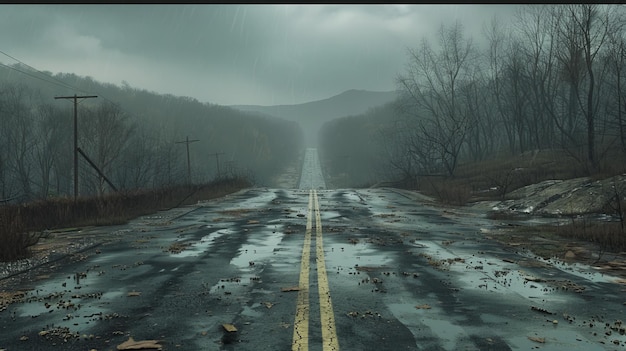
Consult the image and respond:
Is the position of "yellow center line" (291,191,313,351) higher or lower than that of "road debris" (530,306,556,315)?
higher

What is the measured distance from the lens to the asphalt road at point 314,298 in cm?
483

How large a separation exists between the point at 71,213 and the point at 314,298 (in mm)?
14779

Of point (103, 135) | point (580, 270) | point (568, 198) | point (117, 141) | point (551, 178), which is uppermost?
point (103, 135)

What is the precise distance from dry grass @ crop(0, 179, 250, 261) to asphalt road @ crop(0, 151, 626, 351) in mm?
1575

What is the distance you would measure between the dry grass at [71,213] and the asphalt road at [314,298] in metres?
1.58

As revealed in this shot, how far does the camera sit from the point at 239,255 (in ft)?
32.6

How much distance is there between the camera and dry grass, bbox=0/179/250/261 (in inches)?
393

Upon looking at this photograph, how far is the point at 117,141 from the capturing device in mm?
71875

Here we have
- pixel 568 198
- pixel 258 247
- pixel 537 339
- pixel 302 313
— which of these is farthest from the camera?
pixel 568 198

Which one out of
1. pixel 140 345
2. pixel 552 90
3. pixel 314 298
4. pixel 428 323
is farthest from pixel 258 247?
pixel 552 90

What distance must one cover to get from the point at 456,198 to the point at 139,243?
17337mm

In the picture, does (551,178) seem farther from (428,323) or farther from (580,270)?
(428,323)

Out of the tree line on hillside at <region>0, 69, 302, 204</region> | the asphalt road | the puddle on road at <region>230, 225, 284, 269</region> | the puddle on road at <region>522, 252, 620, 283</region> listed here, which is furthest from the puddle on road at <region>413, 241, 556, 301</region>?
the tree line on hillside at <region>0, 69, 302, 204</region>

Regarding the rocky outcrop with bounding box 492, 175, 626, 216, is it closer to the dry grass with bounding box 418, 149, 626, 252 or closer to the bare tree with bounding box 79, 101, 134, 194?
the dry grass with bounding box 418, 149, 626, 252
